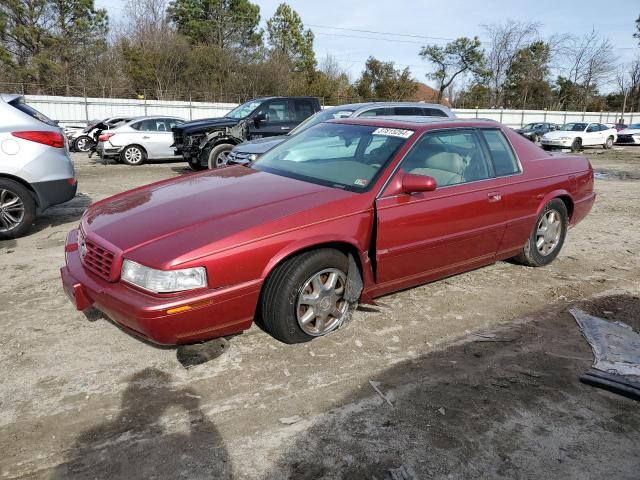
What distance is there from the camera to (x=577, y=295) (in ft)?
14.4

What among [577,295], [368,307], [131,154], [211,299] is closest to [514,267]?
[577,295]

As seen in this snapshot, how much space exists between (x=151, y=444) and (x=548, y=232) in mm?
4198

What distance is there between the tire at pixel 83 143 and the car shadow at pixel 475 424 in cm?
1748

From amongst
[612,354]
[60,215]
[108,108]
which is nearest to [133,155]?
[60,215]

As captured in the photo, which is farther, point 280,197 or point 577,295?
point 577,295

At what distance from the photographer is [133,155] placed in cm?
1439

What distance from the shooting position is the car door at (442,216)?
3504mm

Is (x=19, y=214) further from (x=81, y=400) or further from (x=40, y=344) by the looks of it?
(x=81, y=400)

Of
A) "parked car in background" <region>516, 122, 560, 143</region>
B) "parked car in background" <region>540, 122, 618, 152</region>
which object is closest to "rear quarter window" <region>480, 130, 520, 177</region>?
"parked car in background" <region>540, 122, 618, 152</region>

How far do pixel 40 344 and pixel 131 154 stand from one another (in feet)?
39.6

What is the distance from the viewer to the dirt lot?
2.29 metres

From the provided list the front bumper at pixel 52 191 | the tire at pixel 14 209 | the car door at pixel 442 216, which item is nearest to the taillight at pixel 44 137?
the front bumper at pixel 52 191

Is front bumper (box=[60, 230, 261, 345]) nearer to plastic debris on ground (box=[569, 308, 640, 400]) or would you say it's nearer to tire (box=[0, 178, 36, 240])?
plastic debris on ground (box=[569, 308, 640, 400])

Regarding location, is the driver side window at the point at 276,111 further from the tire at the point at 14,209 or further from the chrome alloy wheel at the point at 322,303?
the chrome alloy wheel at the point at 322,303
